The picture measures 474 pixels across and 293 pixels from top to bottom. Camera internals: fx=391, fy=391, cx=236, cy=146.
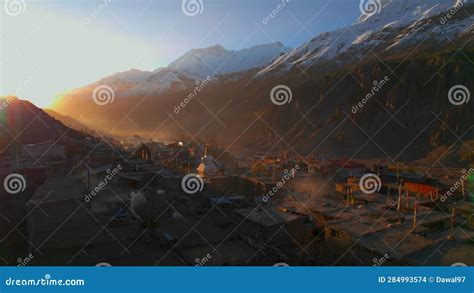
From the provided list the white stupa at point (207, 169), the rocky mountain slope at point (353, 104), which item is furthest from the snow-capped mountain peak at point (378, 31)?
the white stupa at point (207, 169)

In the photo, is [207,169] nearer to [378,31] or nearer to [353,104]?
[353,104]

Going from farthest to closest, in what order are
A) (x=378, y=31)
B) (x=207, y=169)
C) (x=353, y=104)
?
(x=378, y=31), (x=353, y=104), (x=207, y=169)

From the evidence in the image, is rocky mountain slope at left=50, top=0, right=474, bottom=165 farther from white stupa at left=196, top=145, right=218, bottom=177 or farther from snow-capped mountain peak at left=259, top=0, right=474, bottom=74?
white stupa at left=196, top=145, right=218, bottom=177

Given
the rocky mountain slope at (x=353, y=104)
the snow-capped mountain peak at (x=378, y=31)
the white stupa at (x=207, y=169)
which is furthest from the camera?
the snow-capped mountain peak at (x=378, y=31)

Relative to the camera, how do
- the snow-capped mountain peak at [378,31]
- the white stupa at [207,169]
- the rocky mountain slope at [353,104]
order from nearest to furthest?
the white stupa at [207,169] < the rocky mountain slope at [353,104] < the snow-capped mountain peak at [378,31]

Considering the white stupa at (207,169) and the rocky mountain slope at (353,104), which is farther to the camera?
the rocky mountain slope at (353,104)

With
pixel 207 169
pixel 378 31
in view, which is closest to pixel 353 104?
pixel 207 169

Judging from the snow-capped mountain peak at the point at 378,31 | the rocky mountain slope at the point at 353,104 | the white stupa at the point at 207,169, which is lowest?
the white stupa at the point at 207,169

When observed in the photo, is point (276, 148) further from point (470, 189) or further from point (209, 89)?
point (209, 89)

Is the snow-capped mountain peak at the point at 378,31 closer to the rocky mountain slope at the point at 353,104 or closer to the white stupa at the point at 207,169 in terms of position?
the rocky mountain slope at the point at 353,104

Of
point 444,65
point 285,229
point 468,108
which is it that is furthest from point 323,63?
point 285,229

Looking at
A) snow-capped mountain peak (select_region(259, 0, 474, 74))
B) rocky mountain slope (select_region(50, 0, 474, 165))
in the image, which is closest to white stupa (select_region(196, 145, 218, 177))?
rocky mountain slope (select_region(50, 0, 474, 165))
